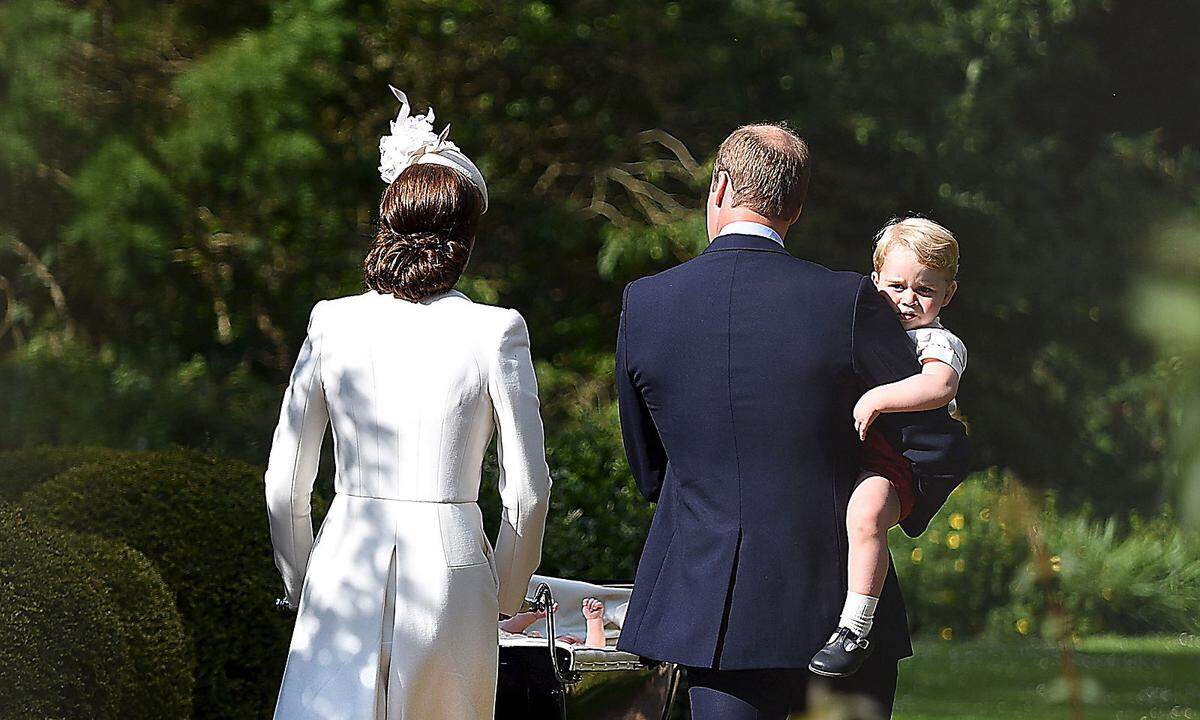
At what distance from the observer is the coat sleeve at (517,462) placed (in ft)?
7.67

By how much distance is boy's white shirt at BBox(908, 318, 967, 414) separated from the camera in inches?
94.7

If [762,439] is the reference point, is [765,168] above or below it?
above

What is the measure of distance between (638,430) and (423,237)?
1.52ft

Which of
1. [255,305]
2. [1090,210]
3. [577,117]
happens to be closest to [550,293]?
[577,117]

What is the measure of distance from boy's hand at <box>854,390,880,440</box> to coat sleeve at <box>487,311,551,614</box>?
0.49 meters

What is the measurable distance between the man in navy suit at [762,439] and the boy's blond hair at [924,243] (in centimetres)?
39

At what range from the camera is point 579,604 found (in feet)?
12.0

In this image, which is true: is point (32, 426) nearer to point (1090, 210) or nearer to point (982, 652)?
point (982, 652)

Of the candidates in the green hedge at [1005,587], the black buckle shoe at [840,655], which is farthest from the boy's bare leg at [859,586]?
the green hedge at [1005,587]

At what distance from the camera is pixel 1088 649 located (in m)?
8.13

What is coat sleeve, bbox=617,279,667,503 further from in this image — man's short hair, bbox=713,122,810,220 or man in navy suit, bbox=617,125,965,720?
man's short hair, bbox=713,122,810,220

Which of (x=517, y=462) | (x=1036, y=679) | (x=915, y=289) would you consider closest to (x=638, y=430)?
(x=517, y=462)

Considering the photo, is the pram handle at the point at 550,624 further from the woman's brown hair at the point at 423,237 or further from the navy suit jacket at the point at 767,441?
the woman's brown hair at the point at 423,237

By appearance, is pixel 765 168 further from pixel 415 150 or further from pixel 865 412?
pixel 415 150
